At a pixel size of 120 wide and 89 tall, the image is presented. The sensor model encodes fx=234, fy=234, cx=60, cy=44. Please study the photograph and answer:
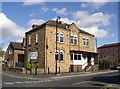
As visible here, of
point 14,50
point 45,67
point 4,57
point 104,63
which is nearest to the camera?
point 45,67

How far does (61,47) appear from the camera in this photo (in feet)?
135

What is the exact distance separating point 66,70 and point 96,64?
25.7ft

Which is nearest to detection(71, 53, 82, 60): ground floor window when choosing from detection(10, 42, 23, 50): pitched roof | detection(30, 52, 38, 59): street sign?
detection(30, 52, 38, 59): street sign

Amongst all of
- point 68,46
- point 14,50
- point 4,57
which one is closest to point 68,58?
point 68,46

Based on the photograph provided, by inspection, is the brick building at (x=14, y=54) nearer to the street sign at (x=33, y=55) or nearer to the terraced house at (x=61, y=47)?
the terraced house at (x=61, y=47)

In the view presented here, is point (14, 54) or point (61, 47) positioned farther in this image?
point (14, 54)

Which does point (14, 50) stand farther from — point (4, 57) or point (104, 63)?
point (104, 63)

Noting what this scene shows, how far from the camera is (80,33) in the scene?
46.3 meters

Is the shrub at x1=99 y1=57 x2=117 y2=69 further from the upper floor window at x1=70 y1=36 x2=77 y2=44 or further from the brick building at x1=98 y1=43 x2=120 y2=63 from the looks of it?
the brick building at x1=98 y1=43 x2=120 y2=63

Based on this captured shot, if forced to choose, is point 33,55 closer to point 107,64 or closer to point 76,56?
point 76,56

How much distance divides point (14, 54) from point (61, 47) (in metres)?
18.9

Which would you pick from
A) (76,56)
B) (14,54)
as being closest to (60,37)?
(76,56)

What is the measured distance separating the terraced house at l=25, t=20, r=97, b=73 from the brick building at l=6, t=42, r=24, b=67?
10.8 metres

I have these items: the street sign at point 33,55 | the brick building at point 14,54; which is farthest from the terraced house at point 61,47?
the brick building at point 14,54
